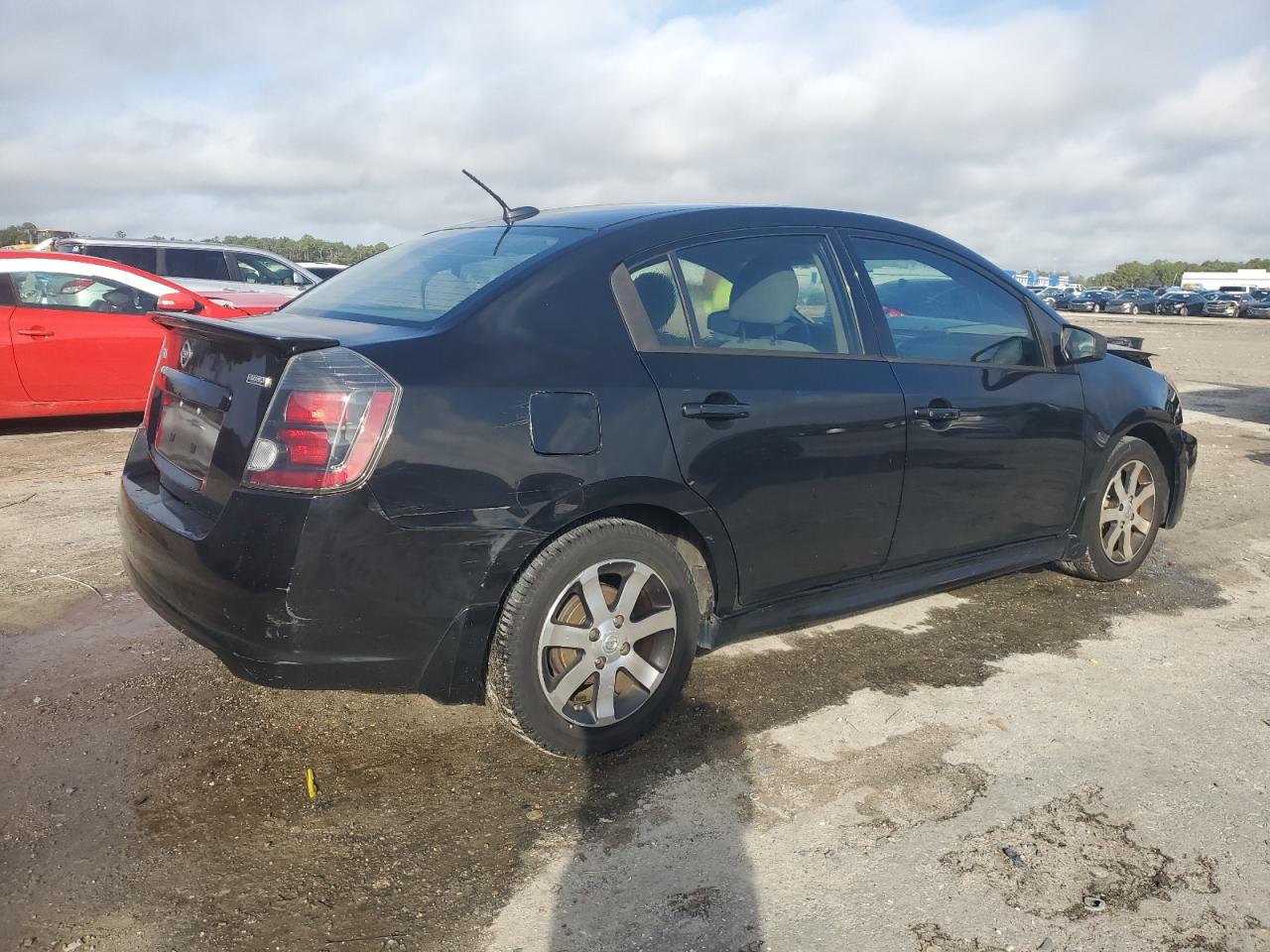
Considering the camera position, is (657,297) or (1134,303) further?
(1134,303)

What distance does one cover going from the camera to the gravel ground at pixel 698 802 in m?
2.39

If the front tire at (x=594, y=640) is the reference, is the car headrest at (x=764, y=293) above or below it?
above

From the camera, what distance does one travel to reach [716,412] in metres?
3.22

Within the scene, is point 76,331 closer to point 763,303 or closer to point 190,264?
point 190,264

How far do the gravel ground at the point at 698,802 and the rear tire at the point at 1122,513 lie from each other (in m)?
0.42

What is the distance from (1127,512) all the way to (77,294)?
7.90 metres

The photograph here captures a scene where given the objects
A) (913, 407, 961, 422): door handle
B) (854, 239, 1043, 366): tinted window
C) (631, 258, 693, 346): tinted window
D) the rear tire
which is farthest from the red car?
the rear tire

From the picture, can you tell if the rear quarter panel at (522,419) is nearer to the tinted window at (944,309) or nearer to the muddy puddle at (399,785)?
the muddy puddle at (399,785)

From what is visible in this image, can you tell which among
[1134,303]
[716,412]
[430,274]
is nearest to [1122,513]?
[716,412]

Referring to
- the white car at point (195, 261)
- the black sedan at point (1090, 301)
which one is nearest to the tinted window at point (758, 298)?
the white car at point (195, 261)

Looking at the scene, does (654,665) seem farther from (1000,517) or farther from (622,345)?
(1000,517)

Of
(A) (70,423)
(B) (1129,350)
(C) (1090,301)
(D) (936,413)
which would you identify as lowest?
(A) (70,423)

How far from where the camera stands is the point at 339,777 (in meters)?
3.05

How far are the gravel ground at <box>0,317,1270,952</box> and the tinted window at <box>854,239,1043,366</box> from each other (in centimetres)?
116
